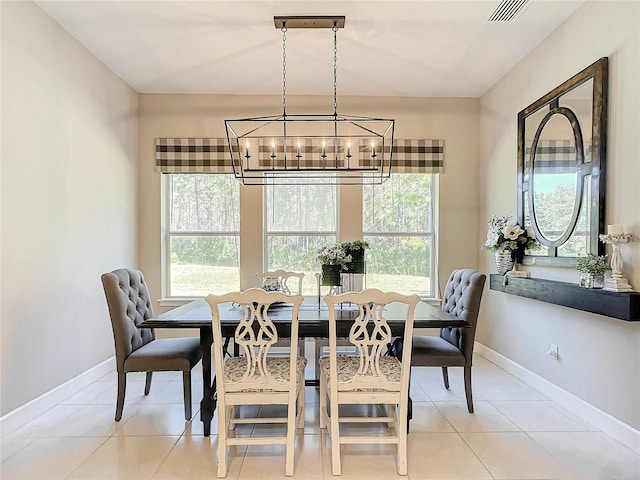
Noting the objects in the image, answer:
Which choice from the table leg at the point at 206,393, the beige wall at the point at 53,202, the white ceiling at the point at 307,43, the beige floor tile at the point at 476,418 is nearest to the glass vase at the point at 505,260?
the beige floor tile at the point at 476,418

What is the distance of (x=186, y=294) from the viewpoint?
4629 millimetres

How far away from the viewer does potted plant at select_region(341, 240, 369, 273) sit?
9.68ft

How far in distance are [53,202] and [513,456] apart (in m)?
3.46

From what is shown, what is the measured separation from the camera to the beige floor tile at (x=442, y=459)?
7.05 ft

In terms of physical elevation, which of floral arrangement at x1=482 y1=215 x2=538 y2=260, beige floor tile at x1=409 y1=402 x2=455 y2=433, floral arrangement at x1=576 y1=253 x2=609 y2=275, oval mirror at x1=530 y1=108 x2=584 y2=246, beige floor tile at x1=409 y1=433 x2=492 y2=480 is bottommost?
beige floor tile at x1=409 y1=402 x2=455 y2=433

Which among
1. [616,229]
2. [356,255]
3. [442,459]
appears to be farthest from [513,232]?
[442,459]

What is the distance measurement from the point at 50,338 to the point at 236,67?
107 inches

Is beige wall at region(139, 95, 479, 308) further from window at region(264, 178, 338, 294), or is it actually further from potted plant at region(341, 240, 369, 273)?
potted plant at region(341, 240, 369, 273)

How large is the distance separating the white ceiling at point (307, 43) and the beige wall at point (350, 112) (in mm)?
151

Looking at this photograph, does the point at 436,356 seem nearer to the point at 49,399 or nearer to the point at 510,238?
the point at 510,238

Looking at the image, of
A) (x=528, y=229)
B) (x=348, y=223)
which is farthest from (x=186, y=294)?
(x=528, y=229)

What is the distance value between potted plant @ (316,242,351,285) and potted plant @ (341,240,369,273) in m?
0.04

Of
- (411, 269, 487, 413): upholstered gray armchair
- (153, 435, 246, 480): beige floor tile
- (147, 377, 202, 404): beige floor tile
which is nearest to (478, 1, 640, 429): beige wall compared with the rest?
(411, 269, 487, 413): upholstered gray armchair

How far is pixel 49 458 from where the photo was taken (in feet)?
7.57
